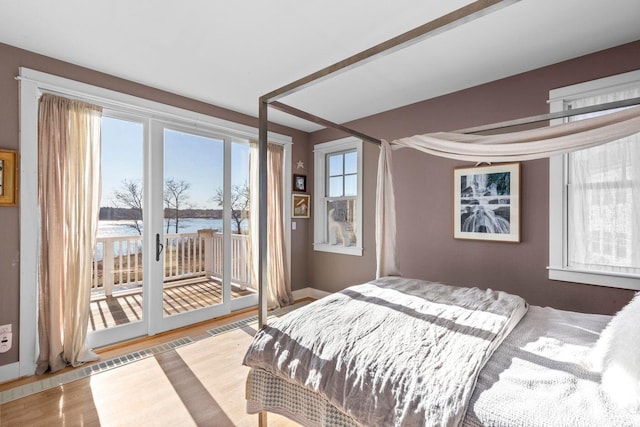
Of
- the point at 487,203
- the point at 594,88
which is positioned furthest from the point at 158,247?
the point at 594,88

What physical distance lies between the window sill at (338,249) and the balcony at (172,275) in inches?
42.6

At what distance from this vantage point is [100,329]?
2.79 metres

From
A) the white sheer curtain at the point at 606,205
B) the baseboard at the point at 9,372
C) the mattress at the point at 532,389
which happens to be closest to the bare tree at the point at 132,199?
the baseboard at the point at 9,372

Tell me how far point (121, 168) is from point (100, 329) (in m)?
1.52

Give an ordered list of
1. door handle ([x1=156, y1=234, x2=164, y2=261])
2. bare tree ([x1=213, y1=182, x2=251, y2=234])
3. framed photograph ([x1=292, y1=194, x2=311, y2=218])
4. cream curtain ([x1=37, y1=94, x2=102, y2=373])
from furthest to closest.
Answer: framed photograph ([x1=292, y1=194, x2=311, y2=218]) < bare tree ([x1=213, y1=182, x2=251, y2=234]) < door handle ([x1=156, y1=234, x2=164, y2=261]) < cream curtain ([x1=37, y1=94, x2=102, y2=373])

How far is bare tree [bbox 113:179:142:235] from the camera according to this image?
9.61 feet

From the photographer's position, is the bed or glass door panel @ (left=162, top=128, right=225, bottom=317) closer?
the bed

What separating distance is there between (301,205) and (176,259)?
1856 millimetres

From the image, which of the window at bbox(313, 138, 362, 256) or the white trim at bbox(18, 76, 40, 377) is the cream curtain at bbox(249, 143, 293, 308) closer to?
the window at bbox(313, 138, 362, 256)

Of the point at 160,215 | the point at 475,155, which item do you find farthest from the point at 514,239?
the point at 160,215

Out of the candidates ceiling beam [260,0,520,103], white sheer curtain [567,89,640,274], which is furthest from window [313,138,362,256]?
ceiling beam [260,0,520,103]

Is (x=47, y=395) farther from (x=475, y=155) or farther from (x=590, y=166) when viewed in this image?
(x=590, y=166)

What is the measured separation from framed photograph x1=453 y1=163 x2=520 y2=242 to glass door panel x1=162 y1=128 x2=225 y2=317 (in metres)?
2.69

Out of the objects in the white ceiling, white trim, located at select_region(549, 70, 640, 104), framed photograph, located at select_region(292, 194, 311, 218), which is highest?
the white ceiling
